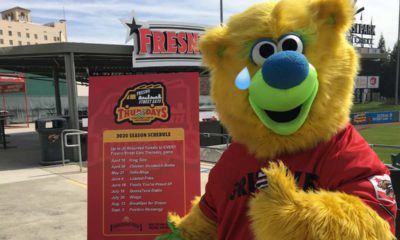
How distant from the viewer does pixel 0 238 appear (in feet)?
15.9

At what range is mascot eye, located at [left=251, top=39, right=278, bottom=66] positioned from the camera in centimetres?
175

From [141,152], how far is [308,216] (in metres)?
2.06

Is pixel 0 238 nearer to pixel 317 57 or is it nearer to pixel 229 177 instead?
pixel 229 177

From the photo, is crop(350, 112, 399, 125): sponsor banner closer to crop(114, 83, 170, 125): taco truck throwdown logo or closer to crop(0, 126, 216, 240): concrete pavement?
crop(0, 126, 216, 240): concrete pavement

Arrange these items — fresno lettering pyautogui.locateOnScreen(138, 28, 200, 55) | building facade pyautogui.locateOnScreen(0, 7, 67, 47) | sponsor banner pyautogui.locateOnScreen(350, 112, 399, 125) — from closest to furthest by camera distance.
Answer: fresno lettering pyautogui.locateOnScreen(138, 28, 200, 55) < sponsor banner pyautogui.locateOnScreen(350, 112, 399, 125) < building facade pyautogui.locateOnScreen(0, 7, 67, 47)

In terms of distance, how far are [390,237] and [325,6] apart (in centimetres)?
103

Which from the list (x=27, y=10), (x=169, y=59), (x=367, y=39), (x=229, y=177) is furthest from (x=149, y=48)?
(x=27, y=10)

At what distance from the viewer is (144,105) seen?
3189mm

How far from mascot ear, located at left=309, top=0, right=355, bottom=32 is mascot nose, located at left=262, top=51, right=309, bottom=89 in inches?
15.1

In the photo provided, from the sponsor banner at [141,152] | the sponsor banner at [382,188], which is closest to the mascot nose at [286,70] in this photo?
the sponsor banner at [382,188]

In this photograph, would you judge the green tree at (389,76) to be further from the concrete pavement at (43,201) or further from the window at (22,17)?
the window at (22,17)

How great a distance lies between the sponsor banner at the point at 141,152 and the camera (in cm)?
314

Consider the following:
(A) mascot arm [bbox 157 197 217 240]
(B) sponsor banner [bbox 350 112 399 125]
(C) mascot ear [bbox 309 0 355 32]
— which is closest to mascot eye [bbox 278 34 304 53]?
(C) mascot ear [bbox 309 0 355 32]

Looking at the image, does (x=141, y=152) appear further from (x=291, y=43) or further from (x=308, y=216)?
(x=308, y=216)
